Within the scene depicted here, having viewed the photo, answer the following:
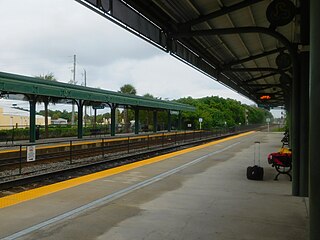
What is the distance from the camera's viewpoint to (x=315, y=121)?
254cm

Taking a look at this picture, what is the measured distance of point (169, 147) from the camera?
23672 millimetres

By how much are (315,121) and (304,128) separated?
5326mm

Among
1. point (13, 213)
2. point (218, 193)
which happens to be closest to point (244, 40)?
point (218, 193)

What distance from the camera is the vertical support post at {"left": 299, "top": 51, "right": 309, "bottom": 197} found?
7398mm

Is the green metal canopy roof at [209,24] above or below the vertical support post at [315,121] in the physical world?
above

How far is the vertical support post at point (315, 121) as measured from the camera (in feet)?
8.13

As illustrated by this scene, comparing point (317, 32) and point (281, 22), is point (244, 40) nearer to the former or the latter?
point (281, 22)

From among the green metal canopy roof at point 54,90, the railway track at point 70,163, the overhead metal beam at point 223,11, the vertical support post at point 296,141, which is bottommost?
the railway track at point 70,163

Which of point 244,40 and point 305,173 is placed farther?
point 244,40

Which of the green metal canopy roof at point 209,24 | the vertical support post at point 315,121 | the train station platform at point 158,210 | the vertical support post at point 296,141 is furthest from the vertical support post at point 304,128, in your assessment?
the vertical support post at point 315,121

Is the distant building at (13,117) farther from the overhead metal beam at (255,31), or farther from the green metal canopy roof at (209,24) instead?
the overhead metal beam at (255,31)

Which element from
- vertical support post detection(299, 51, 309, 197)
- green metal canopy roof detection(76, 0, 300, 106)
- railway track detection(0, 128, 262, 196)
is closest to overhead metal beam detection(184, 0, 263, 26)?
green metal canopy roof detection(76, 0, 300, 106)

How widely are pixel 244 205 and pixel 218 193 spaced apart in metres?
1.12

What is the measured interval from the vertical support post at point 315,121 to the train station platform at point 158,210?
2382 millimetres
